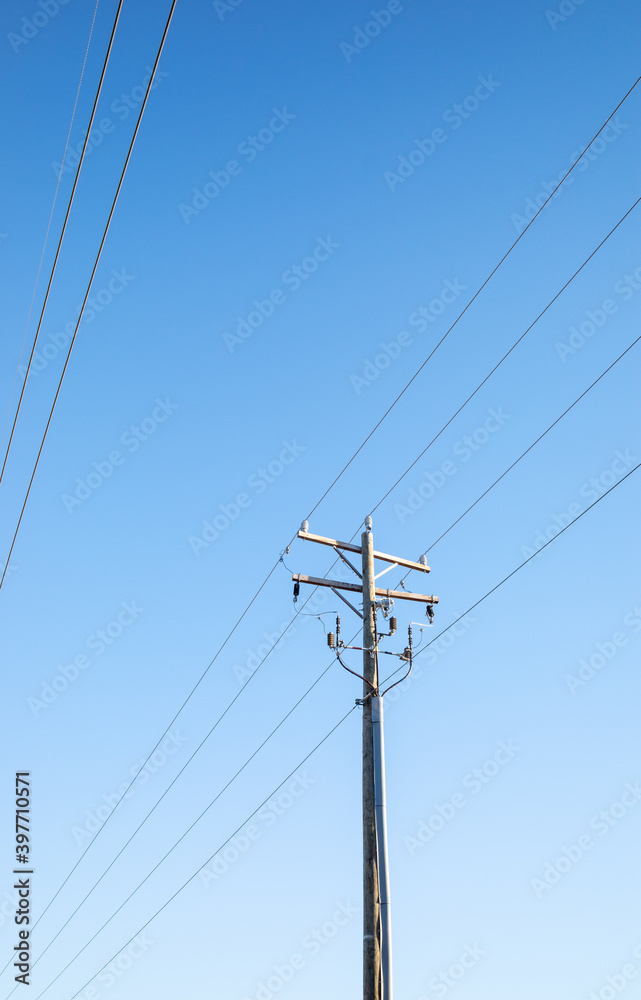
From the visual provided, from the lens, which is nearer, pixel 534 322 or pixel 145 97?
pixel 145 97

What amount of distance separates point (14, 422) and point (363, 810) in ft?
24.8

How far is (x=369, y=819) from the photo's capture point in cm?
1380

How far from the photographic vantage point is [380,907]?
13.2 m

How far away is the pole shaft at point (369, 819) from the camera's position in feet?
42.3

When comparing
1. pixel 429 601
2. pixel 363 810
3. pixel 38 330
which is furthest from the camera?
pixel 429 601

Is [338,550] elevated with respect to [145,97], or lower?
elevated

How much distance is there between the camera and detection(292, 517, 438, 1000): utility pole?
12930 millimetres

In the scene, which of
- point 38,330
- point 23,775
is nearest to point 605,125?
point 38,330

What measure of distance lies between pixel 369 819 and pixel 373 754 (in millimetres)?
940

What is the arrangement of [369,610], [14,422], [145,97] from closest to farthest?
1. [145,97]
2. [14,422]
3. [369,610]

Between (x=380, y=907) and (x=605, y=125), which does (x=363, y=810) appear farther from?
(x=605, y=125)

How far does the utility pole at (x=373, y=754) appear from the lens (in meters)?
12.9

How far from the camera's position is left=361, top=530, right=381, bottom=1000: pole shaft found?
42.3 ft

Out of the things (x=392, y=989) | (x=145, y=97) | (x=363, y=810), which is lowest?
(x=392, y=989)
